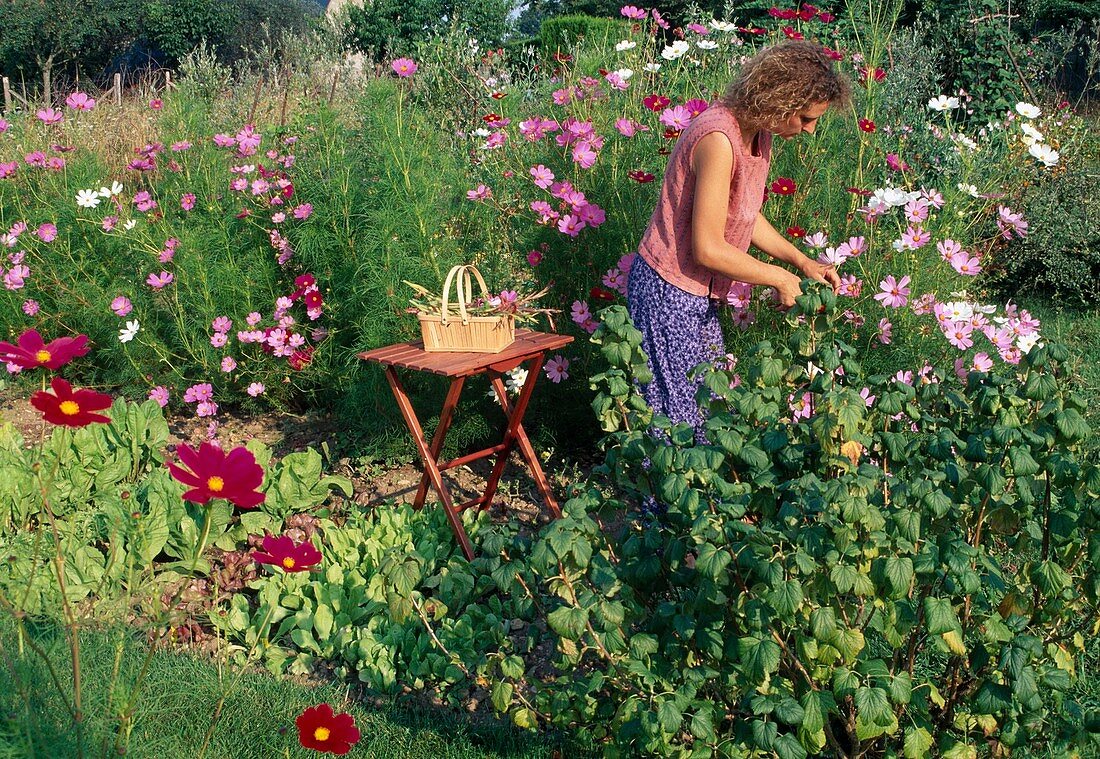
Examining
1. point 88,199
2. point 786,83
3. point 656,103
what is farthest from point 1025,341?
point 88,199

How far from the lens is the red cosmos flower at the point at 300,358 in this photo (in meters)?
4.06

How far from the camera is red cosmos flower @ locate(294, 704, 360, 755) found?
1.55m

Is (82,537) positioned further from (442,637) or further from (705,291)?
(705,291)

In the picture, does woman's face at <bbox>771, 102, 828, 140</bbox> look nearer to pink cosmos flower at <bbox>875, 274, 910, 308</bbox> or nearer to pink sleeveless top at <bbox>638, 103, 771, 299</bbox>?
pink sleeveless top at <bbox>638, 103, 771, 299</bbox>

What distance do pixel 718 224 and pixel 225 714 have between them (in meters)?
1.72

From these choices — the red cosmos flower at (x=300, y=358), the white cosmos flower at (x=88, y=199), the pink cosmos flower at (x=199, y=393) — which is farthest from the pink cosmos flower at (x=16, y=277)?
the red cosmos flower at (x=300, y=358)

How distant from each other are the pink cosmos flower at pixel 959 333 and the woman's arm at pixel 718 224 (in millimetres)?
528

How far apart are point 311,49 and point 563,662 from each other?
8.15 meters

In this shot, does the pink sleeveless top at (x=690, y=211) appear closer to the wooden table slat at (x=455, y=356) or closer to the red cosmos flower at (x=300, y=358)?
the wooden table slat at (x=455, y=356)

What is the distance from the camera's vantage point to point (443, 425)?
3.20 meters

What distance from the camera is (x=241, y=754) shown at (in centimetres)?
230

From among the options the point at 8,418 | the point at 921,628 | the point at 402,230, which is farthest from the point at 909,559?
the point at 8,418

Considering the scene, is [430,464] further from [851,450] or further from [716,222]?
[851,450]

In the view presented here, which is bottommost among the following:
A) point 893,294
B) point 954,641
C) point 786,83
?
point 954,641
